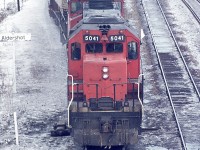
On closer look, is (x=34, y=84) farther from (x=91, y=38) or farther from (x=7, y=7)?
(x=7, y=7)

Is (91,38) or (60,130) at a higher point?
(91,38)

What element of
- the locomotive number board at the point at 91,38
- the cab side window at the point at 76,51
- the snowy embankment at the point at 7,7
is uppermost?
the locomotive number board at the point at 91,38

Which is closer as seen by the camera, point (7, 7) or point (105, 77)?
point (105, 77)

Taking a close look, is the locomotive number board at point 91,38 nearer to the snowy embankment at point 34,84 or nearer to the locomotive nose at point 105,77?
the locomotive nose at point 105,77

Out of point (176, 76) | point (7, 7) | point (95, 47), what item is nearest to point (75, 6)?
point (95, 47)

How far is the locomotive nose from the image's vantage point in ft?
53.1

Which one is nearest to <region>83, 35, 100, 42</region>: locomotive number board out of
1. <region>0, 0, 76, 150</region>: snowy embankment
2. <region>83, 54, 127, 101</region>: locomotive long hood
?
<region>83, 54, 127, 101</region>: locomotive long hood

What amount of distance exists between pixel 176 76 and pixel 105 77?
761 cm

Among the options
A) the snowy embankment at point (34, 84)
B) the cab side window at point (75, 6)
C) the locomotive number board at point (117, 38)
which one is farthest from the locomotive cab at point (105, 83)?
the cab side window at point (75, 6)

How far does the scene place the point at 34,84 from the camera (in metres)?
22.5

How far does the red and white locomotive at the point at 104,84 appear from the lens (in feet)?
51.4

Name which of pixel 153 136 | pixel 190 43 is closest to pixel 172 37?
pixel 190 43

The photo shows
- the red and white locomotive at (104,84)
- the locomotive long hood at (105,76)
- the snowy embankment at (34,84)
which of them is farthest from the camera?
the snowy embankment at (34,84)

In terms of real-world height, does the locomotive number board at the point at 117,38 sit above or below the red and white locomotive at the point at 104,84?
above
